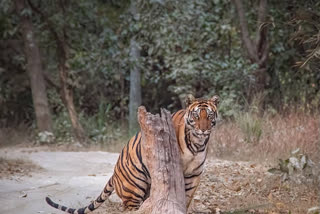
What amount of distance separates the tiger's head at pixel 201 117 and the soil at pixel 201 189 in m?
0.93

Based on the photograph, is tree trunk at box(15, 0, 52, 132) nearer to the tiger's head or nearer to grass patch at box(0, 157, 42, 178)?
grass patch at box(0, 157, 42, 178)

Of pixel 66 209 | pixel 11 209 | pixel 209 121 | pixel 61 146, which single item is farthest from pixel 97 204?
pixel 61 146

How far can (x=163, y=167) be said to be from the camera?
4.85 meters

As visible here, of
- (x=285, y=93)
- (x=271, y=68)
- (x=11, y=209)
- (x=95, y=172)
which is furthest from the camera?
(x=271, y=68)

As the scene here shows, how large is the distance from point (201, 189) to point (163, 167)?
2.19m

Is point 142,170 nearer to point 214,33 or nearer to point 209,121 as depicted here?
point 209,121

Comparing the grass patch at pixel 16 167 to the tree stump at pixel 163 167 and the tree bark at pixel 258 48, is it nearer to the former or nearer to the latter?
the tree stump at pixel 163 167

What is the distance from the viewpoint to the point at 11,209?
231 inches

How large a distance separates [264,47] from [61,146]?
18.4 feet

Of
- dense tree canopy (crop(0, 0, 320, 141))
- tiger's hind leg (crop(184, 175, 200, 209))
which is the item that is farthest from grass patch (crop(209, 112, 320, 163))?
tiger's hind leg (crop(184, 175, 200, 209))

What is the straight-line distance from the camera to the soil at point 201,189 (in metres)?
5.95

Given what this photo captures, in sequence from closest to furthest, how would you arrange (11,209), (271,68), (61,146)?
(11,209)
(61,146)
(271,68)

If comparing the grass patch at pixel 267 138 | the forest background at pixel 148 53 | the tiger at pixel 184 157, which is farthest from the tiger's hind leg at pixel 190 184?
the forest background at pixel 148 53

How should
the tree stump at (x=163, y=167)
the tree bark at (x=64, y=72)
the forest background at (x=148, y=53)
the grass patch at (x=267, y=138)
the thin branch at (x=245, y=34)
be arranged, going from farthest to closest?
the thin branch at (x=245, y=34) < the tree bark at (x=64, y=72) < the forest background at (x=148, y=53) < the grass patch at (x=267, y=138) < the tree stump at (x=163, y=167)
